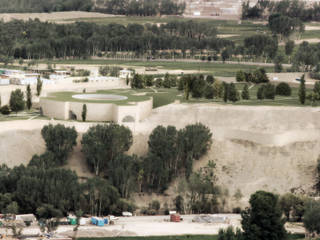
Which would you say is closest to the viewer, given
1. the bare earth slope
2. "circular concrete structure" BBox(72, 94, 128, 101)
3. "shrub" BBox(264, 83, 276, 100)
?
the bare earth slope

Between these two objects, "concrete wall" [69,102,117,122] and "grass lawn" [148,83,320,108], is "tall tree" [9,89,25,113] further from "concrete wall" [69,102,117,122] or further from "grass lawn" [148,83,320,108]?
"grass lawn" [148,83,320,108]

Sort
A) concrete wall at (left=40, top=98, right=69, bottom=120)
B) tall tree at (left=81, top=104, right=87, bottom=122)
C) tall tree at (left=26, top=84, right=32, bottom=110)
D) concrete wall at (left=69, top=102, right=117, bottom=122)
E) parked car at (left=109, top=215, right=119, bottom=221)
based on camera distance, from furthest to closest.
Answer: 1. tall tree at (left=26, top=84, right=32, bottom=110)
2. concrete wall at (left=40, top=98, right=69, bottom=120)
3. concrete wall at (left=69, top=102, right=117, bottom=122)
4. tall tree at (left=81, top=104, right=87, bottom=122)
5. parked car at (left=109, top=215, right=119, bottom=221)

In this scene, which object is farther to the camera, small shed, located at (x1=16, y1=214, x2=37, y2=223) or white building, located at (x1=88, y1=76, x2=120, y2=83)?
white building, located at (x1=88, y1=76, x2=120, y2=83)

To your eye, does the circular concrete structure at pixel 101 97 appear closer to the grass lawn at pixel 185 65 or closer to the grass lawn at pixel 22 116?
the grass lawn at pixel 22 116

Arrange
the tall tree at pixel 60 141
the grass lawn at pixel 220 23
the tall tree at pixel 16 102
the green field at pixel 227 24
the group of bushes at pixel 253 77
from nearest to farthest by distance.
→ the tall tree at pixel 60 141 → the tall tree at pixel 16 102 → the group of bushes at pixel 253 77 → the green field at pixel 227 24 → the grass lawn at pixel 220 23

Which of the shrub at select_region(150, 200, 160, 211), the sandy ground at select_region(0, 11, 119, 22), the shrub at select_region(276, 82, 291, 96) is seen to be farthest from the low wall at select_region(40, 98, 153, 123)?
the sandy ground at select_region(0, 11, 119, 22)

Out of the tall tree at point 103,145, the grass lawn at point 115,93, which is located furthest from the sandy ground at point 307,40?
the tall tree at point 103,145

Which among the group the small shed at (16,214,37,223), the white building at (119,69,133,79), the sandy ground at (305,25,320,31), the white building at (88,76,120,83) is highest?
the sandy ground at (305,25,320,31)

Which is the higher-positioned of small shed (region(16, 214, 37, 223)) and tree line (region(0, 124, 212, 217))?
tree line (region(0, 124, 212, 217))

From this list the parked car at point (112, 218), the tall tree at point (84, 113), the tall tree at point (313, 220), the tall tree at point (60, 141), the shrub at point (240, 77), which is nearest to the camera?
the tall tree at point (313, 220)
